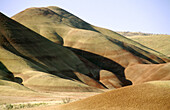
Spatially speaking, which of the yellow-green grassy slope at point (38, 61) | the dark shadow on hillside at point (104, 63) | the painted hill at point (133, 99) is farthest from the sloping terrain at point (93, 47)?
the painted hill at point (133, 99)

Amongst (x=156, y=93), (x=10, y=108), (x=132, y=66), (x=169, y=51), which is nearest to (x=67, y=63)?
(x=132, y=66)

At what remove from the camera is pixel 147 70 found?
79.9m

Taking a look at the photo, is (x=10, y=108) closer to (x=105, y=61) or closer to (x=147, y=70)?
(x=147, y=70)

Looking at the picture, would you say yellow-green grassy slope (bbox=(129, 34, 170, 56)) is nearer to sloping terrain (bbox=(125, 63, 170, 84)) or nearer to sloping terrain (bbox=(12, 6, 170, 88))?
sloping terrain (bbox=(12, 6, 170, 88))

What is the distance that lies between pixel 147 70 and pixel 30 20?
197ft

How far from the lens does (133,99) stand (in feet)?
52.3

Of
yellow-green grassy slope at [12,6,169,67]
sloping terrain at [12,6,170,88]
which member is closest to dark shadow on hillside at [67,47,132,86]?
sloping terrain at [12,6,170,88]

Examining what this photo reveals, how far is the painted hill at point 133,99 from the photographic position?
50.3 ft

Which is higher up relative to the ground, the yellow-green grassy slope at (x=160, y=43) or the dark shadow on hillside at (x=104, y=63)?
the dark shadow on hillside at (x=104, y=63)

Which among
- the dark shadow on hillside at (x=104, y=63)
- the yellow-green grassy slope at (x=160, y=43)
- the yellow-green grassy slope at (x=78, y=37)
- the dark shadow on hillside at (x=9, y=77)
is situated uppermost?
the dark shadow on hillside at (x=9, y=77)

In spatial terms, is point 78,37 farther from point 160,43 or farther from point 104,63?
point 160,43

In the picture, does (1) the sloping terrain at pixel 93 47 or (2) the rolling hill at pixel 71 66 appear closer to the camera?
(2) the rolling hill at pixel 71 66

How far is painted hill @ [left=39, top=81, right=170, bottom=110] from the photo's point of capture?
1533 cm

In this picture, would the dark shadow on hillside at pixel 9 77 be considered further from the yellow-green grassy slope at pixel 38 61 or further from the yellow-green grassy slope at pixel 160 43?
the yellow-green grassy slope at pixel 160 43
